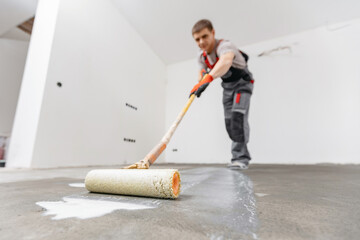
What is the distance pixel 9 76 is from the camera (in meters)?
3.66

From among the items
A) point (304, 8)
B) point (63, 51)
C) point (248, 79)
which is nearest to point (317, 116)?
point (304, 8)

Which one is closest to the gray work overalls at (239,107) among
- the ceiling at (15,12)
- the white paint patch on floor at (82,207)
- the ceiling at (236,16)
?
the white paint patch on floor at (82,207)

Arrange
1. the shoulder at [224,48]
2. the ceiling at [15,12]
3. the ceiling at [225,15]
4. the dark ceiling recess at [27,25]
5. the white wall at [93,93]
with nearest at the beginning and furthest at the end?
the shoulder at [224,48] < the white wall at [93,93] < the ceiling at [15,12] < the ceiling at [225,15] < the dark ceiling recess at [27,25]

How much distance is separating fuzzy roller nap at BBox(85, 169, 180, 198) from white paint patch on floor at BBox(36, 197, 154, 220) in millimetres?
61

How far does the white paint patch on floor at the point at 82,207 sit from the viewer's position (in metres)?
0.41

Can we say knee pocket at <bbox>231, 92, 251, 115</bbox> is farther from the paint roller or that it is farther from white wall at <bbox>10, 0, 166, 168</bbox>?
white wall at <bbox>10, 0, 166, 168</bbox>

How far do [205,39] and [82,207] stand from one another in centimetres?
157

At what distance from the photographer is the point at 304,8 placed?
3143 mm

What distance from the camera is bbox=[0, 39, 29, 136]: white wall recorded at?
11.5 ft

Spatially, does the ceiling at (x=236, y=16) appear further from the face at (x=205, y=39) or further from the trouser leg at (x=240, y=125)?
the trouser leg at (x=240, y=125)

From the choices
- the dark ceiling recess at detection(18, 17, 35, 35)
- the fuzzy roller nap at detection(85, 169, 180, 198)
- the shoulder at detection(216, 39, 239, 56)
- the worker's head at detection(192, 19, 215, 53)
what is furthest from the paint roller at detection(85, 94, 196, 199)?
the dark ceiling recess at detection(18, 17, 35, 35)

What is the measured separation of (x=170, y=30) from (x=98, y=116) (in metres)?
2.15

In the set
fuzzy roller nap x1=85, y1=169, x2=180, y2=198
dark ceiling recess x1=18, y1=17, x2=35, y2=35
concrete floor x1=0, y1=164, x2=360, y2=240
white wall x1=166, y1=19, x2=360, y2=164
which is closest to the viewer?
concrete floor x1=0, y1=164, x2=360, y2=240

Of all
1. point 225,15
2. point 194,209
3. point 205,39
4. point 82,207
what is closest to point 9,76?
point 205,39
